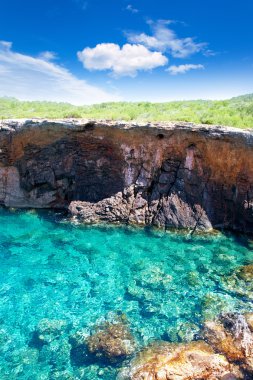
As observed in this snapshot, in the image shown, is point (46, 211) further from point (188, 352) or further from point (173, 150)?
point (188, 352)

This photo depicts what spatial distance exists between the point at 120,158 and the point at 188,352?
10648mm

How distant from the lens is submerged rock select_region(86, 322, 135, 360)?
7799 millimetres

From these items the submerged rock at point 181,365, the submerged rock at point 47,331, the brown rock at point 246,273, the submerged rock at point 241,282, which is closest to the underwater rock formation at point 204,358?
the submerged rock at point 181,365

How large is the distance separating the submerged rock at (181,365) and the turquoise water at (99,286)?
1.43ft

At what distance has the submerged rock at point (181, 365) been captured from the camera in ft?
23.0

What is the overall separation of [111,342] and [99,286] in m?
2.89

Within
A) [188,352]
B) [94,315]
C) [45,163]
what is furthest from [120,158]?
[188,352]

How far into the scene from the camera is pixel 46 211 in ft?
58.7

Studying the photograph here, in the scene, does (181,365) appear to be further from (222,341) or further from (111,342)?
(111,342)

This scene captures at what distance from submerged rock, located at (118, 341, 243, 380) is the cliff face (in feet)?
26.0

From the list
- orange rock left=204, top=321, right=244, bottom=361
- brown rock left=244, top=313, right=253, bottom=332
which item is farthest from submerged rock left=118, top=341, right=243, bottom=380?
brown rock left=244, top=313, right=253, bottom=332

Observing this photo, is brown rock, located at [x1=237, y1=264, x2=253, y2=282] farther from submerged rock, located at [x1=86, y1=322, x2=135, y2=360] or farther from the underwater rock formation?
submerged rock, located at [x1=86, y1=322, x2=135, y2=360]

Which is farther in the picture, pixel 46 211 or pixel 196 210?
pixel 46 211

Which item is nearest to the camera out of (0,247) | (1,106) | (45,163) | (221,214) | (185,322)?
(185,322)
